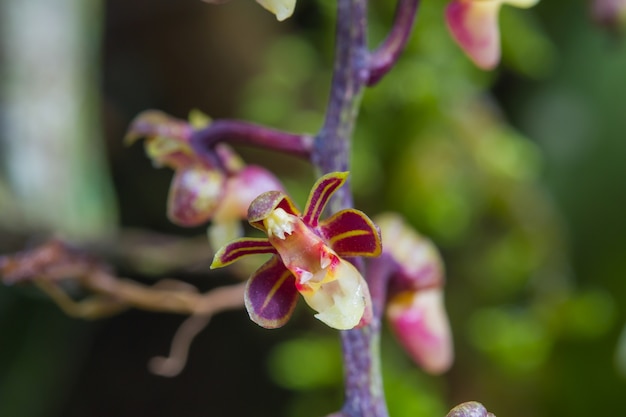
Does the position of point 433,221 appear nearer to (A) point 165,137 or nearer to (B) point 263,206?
(A) point 165,137

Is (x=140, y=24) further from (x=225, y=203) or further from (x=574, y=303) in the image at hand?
(x=225, y=203)

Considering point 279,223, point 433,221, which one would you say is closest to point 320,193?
point 279,223

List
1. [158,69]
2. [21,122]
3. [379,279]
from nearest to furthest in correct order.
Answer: [379,279], [21,122], [158,69]

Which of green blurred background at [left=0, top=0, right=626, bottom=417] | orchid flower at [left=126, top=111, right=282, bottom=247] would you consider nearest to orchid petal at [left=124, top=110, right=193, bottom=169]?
orchid flower at [left=126, top=111, right=282, bottom=247]

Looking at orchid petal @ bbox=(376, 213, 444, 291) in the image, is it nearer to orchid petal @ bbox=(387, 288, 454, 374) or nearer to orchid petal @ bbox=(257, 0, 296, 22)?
orchid petal @ bbox=(387, 288, 454, 374)

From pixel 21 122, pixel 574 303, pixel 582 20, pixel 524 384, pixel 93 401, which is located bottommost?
pixel 93 401

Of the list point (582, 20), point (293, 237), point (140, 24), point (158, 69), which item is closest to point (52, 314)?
point (158, 69)
